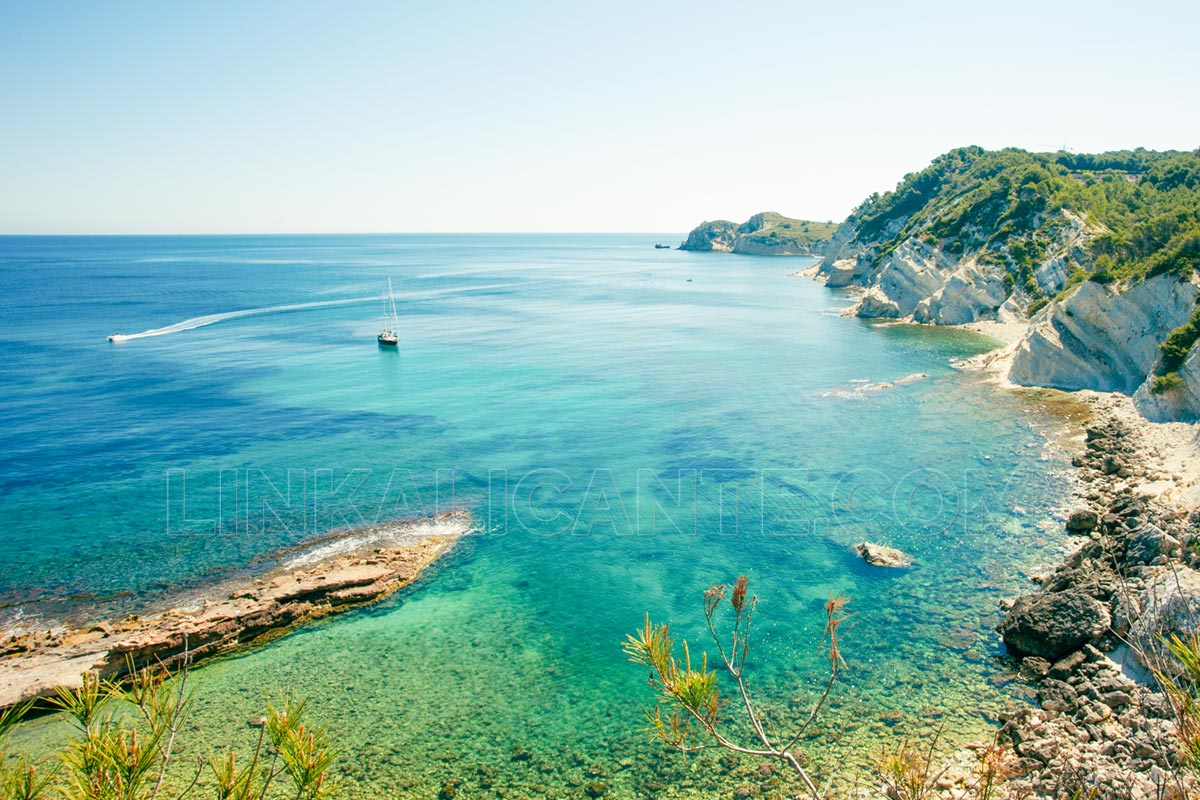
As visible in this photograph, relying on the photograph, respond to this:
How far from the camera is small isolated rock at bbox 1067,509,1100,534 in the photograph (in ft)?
92.7

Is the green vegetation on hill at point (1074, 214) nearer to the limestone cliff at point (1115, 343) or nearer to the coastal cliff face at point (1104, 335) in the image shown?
the coastal cliff face at point (1104, 335)

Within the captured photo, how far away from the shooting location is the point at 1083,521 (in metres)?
28.4

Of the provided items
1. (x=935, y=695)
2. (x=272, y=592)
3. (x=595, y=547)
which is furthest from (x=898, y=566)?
(x=272, y=592)

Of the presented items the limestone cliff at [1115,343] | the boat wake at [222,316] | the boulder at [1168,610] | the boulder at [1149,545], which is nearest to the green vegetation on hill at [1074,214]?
the limestone cliff at [1115,343]

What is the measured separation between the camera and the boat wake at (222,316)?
243 ft

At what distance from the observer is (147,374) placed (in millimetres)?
57188

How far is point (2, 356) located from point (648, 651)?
80.0 metres

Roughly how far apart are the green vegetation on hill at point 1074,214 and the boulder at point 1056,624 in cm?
3260

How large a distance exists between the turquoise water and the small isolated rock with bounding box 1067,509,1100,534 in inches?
55.0

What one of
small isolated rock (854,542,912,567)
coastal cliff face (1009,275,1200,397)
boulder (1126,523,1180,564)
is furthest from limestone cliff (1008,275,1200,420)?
small isolated rock (854,542,912,567)

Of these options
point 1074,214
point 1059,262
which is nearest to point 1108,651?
point 1059,262

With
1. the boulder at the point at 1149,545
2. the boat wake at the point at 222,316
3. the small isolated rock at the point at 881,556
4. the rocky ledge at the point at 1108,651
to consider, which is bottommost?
the small isolated rock at the point at 881,556

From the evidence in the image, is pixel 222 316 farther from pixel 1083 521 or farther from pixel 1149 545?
pixel 1149 545

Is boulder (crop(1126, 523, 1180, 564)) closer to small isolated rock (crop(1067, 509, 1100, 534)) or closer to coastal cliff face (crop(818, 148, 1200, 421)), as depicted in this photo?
small isolated rock (crop(1067, 509, 1100, 534))
